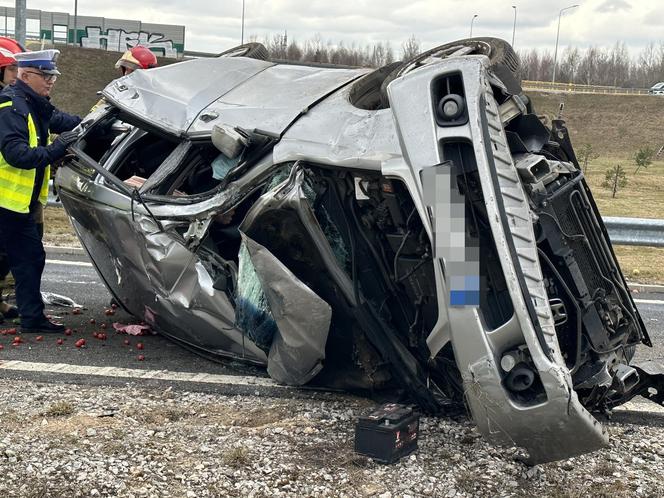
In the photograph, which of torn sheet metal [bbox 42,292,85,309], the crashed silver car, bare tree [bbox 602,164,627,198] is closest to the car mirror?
the crashed silver car

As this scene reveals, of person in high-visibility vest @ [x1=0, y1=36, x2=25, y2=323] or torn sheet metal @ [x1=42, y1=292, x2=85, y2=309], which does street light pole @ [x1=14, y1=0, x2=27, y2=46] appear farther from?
torn sheet metal @ [x1=42, y1=292, x2=85, y2=309]

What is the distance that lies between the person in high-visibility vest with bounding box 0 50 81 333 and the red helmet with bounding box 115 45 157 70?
1.45 metres

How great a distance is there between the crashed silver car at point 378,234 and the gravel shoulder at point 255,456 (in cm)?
21

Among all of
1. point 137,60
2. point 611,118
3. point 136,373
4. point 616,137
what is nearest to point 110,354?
point 136,373

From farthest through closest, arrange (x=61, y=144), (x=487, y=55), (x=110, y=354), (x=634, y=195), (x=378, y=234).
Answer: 1. (x=634, y=195)
2. (x=110, y=354)
3. (x=61, y=144)
4. (x=487, y=55)
5. (x=378, y=234)

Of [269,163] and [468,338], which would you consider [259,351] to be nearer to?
[269,163]

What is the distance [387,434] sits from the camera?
11.2 ft

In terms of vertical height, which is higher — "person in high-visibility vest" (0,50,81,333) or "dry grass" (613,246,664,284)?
"person in high-visibility vest" (0,50,81,333)

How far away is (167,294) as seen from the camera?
4.54m

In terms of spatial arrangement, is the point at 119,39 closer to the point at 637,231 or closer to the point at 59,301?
the point at 637,231

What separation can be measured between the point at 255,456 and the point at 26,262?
284 cm

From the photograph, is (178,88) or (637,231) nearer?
(178,88)

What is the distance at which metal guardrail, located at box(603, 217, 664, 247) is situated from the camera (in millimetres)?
8453

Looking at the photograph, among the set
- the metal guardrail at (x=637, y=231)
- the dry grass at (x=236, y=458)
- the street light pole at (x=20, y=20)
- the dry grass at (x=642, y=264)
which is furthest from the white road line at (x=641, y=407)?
the street light pole at (x=20, y=20)
